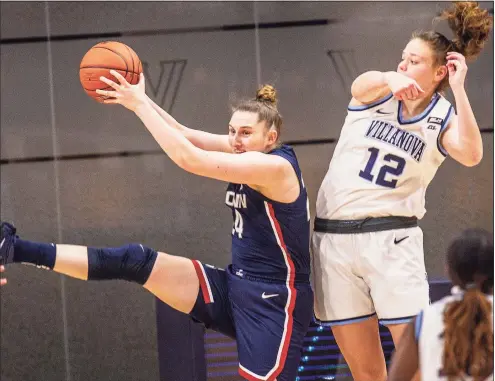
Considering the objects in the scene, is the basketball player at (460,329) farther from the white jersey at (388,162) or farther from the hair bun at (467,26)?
the hair bun at (467,26)

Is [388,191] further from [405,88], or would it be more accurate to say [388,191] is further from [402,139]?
[405,88]

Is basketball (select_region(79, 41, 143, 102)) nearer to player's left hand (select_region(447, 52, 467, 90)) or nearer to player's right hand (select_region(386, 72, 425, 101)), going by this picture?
player's right hand (select_region(386, 72, 425, 101))

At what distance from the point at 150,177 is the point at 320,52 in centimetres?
130

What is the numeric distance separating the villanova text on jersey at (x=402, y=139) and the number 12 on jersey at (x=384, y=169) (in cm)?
5

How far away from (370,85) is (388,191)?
0.42m

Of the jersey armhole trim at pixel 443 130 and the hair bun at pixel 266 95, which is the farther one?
the hair bun at pixel 266 95

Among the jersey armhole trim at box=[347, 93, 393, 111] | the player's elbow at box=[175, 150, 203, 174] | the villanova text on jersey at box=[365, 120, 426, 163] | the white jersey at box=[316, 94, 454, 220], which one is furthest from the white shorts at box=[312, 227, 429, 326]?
the player's elbow at box=[175, 150, 203, 174]

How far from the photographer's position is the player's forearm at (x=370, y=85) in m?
3.37

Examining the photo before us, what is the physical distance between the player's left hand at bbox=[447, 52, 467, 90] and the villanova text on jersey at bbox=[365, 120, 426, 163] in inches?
10.3

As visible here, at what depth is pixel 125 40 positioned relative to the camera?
5281 millimetres

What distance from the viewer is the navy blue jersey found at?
3.36 metres

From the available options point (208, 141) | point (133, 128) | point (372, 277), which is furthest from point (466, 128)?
point (133, 128)

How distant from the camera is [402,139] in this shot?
3.41 meters

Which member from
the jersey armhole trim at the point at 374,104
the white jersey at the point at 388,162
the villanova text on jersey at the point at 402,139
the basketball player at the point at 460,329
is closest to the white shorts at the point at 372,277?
the white jersey at the point at 388,162
